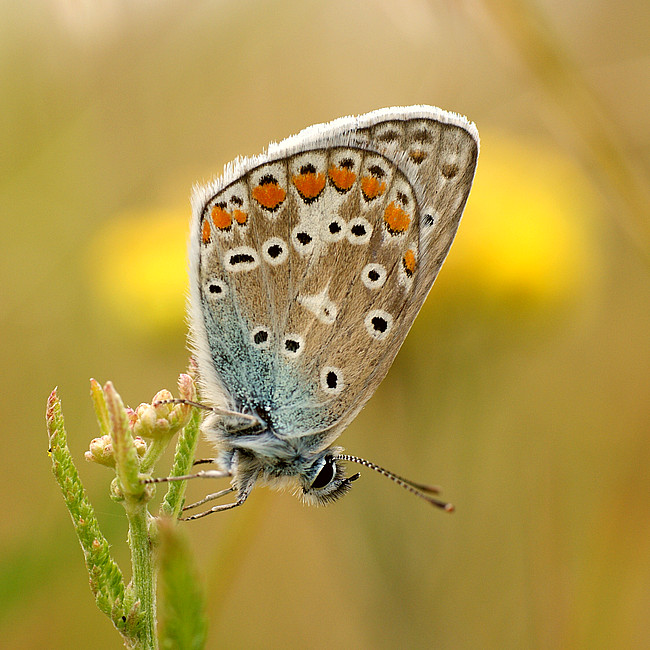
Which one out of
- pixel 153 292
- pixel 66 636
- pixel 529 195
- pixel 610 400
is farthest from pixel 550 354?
pixel 66 636

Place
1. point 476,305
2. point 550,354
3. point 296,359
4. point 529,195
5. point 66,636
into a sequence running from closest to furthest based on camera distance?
point 296,359 → point 66,636 → point 476,305 → point 529,195 → point 550,354

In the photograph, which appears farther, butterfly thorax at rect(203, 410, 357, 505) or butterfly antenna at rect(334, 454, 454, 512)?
butterfly thorax at rect(203, 410, 357, 505)

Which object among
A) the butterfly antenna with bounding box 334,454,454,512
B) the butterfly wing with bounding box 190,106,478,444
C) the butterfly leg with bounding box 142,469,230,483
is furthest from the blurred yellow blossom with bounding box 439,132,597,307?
the butterfly leg with bounding box 142,469,230,483

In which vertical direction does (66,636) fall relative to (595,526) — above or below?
below

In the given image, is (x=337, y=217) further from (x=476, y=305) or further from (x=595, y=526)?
(x=595, y=526)

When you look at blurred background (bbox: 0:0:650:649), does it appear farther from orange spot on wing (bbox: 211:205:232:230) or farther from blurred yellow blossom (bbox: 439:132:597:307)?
orange spot on wing (bbox: 211:205:232:230)

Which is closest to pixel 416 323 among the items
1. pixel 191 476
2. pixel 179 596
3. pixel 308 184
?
pixel 308 184

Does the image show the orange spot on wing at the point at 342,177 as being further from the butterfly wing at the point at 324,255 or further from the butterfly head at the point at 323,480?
the butterfly head at the point at 323,480

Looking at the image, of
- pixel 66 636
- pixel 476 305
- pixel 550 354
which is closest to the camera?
pixel 66 636

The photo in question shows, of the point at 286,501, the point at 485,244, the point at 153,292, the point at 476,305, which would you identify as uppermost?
the point at 485,244
